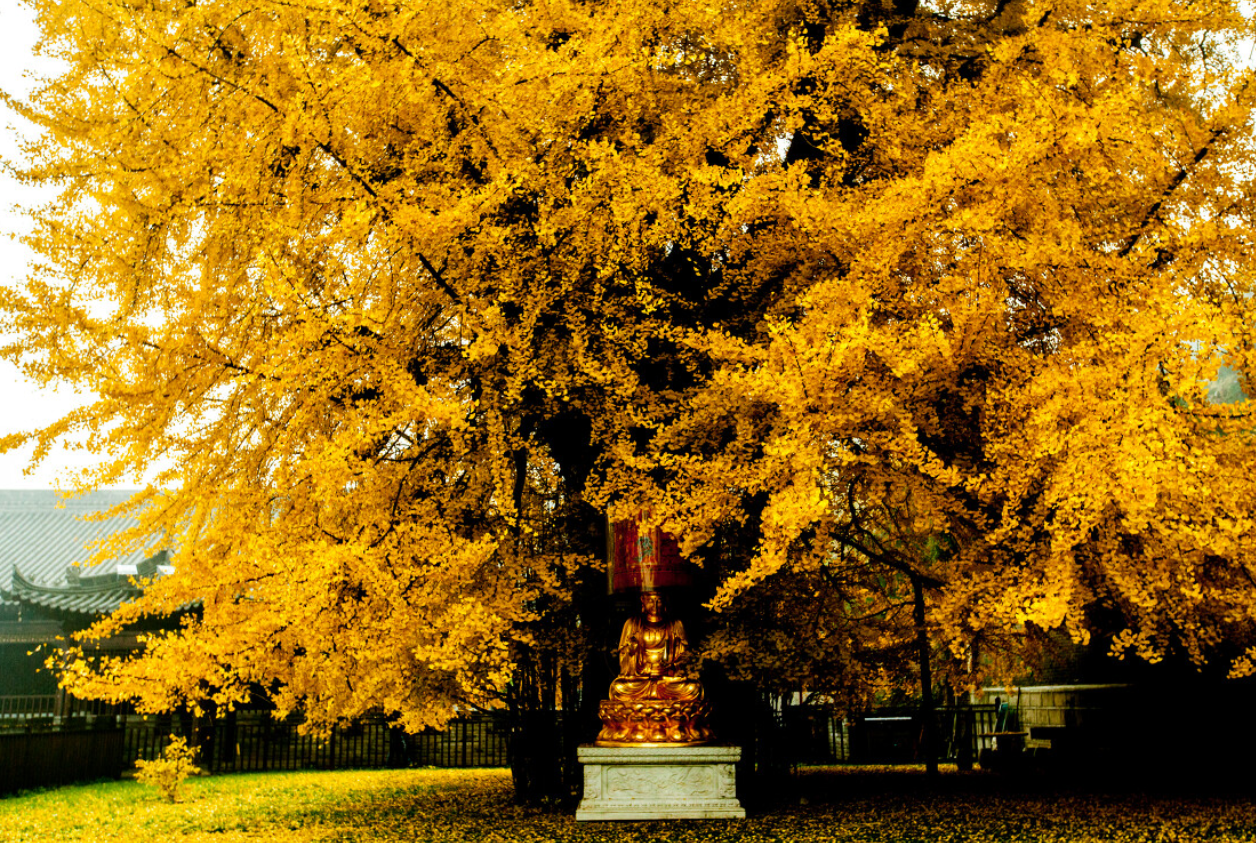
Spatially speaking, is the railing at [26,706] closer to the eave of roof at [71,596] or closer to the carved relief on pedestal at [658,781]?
the eave of roof at [71,596]

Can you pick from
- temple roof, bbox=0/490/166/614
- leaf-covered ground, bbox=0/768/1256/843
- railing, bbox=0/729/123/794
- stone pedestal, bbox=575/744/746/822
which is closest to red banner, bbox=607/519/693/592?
stone pedestal, bbox=575/744/746/822

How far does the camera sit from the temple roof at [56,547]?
55.7ft

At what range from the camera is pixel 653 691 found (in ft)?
28.9

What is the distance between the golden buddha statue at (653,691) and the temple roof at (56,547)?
35.3 ft

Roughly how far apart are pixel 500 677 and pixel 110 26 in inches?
213

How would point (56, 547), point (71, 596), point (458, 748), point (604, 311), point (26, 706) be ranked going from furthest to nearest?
1. point (56, 547)
2. point (458, 748)
3. point (71, 596)
4. point (26, 706)
5. point (604, 311)

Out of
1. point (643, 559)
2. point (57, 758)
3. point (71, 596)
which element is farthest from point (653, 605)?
point (71, 596)

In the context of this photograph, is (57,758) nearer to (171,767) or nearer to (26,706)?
(26,706)

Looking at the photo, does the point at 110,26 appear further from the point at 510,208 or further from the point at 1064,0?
the point at 1064,0

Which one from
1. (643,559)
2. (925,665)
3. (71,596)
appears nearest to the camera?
(643,559)

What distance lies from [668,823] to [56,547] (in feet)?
57.9

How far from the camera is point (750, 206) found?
24.8 ft

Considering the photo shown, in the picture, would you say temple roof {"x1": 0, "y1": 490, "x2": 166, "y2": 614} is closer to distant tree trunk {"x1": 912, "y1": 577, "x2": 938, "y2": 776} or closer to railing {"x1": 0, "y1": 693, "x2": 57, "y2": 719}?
railing {"x1": 0, "y1": 693, "x2": 57, "y2": 719}

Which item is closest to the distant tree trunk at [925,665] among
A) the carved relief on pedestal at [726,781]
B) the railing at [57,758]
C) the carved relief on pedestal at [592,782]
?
the carved relief on pedestal at [726,781]
